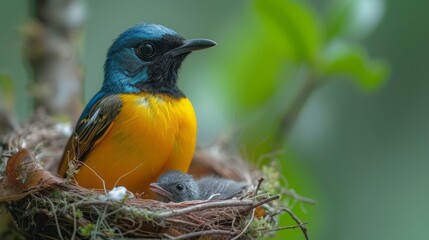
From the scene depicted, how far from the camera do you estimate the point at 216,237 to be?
15.9ft

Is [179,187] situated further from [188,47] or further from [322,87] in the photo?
[322,87]

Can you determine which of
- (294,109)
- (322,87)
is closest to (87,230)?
(294,109)

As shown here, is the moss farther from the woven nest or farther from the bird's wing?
the bird's wing

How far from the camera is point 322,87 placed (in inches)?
335

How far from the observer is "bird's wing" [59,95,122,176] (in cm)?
550

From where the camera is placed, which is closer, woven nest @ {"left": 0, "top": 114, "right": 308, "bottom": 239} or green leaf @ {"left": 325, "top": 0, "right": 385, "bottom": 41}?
woven nest @ {"left": 0, "top": 114, "right": 308, "bottom": 239}

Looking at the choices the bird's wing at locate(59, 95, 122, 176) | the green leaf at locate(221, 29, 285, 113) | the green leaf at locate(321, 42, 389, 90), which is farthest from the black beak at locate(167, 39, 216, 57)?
the green leaf at locate(321, 42, 389, 90)

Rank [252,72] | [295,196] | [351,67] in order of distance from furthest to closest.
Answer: [252,72] < [351,67] < [295,196]

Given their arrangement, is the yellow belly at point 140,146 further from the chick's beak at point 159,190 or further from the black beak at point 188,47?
the black beak at point 188,47

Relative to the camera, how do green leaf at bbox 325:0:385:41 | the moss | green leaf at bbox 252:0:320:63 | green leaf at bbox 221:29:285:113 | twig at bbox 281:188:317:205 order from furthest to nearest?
green leaf at bbox 221:29:285:113 < green leaf at bbox 325:0:385:41 < green leaf at bbox 252:0:320:63 < twig at bbox 281:188:317:205 < the moss

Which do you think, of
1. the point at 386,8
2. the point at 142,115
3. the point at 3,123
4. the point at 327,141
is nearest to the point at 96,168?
the point at 142,115

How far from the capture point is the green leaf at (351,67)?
616cm

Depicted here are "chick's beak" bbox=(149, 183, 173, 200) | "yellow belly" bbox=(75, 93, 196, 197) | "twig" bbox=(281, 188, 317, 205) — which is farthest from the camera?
"twig" bbox=(281, 188, 317, 205)

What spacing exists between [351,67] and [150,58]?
1499 mm
